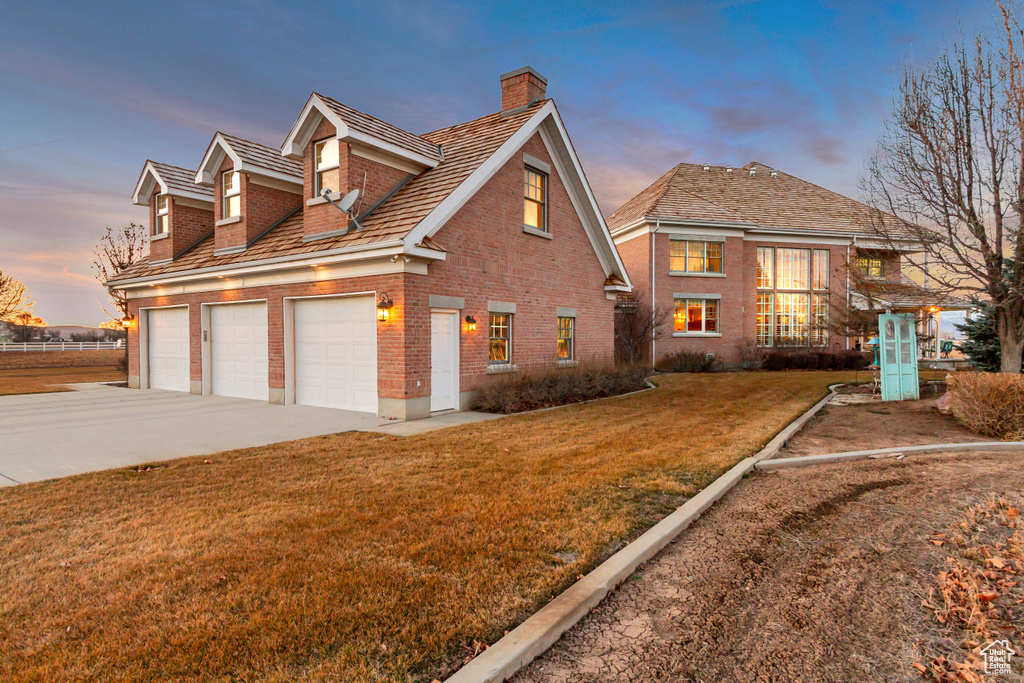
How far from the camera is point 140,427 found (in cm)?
1007

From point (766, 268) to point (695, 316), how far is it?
506cm

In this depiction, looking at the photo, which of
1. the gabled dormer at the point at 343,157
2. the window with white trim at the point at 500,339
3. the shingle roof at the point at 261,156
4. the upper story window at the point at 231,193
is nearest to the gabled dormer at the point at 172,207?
the upper story window at the point at 231,193

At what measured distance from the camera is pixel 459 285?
12.3 meters

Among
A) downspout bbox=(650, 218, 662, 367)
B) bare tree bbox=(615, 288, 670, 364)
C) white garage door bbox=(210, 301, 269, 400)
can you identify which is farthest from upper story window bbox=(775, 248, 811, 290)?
white garage door bbox=(210, 301, 269, 400)

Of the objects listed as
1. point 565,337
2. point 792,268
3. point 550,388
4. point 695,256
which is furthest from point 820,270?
point 550,388

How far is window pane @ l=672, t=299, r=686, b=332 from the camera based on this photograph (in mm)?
24984

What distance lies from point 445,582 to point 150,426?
940 cm

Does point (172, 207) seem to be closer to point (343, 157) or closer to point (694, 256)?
point (343, 157)

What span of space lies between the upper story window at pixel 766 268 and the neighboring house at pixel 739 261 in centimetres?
5

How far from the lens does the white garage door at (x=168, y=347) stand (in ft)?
56.0

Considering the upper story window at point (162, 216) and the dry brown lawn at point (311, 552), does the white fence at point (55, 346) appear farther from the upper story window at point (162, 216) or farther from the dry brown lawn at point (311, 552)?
the dry brown lawn at point (311, 552)

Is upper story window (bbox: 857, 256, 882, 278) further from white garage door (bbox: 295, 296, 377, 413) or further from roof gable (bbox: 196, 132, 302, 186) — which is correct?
roof gable (bbox: 196, 132, 302, 186)

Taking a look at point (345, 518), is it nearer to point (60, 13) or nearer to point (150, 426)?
point (150, 426)

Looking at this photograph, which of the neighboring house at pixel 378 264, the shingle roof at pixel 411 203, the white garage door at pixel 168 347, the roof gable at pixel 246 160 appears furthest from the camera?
the white garage door at pixel 168 347
